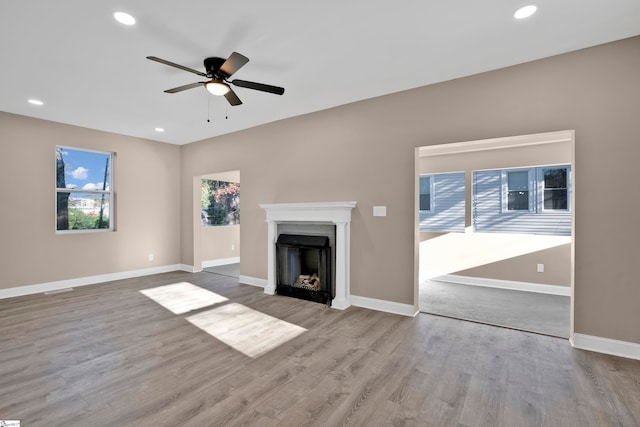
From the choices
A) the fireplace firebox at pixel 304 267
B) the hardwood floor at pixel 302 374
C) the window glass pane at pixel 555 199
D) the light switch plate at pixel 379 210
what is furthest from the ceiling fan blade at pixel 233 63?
the window glass pane at pixel 555 199

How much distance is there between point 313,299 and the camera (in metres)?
4.29

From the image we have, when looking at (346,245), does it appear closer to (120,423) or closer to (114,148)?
(120,423)

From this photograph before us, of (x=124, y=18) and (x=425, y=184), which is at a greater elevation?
(x=124, y=18)

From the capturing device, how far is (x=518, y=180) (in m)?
5.29

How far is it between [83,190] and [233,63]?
4504 mm

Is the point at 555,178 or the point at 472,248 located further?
the point at 472,248

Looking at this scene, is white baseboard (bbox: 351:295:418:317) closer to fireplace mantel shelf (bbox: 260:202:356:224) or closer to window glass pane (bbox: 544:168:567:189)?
fireplace mantel shelf (bbox: 260:202:356:224)

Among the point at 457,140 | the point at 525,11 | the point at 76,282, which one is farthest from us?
the point at 76,282

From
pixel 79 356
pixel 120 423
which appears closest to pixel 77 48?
pixel 79 356

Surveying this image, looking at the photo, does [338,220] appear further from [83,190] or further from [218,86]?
[83,190]

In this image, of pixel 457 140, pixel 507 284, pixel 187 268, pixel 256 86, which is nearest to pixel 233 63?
pixel 256 86

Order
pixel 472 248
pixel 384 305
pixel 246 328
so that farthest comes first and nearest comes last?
pixel 472 248 < pixel 384 305 < pixel 246 328

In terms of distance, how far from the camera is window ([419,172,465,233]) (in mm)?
5672

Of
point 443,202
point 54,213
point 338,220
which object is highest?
point 443,202
